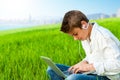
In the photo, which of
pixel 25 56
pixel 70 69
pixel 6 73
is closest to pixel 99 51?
pixel 70 69

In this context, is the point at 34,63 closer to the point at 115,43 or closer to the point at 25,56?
the point at 25,56

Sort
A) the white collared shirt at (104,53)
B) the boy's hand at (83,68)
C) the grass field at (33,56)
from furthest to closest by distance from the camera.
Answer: the grass field at (33,56), the boy's hand at (83,68), the white collared shirt at (104,53)

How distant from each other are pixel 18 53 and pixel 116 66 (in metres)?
3.40

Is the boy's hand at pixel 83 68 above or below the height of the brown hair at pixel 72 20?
below

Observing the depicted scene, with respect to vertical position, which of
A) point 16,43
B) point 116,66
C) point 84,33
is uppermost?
point 84,33

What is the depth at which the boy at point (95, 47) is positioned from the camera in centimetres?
455

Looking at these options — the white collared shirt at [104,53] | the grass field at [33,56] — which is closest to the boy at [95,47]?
the white collared shirt at [104,53]

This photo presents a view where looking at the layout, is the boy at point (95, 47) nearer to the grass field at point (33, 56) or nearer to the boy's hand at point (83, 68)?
the boy's hand at point (83, 68)

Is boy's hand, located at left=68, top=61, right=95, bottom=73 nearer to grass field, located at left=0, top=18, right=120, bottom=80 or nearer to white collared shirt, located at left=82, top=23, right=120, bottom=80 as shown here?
white collared shirt, located at left=82, top=23, right=120, bottom=80

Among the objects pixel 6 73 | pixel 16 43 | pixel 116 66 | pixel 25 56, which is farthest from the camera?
pixel 16 43

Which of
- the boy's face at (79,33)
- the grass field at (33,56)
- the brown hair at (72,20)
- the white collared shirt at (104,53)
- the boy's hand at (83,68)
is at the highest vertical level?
the brown hair at (72,20)

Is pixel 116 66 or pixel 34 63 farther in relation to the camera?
pixel 34 63

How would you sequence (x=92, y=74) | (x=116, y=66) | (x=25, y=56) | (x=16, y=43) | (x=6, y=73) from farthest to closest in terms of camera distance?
(x=16, y=43) → (x=25, y=56) → (x=6, y=73) → (x=92, y=74) → (x=116, y=66)

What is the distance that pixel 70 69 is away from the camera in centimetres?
505
